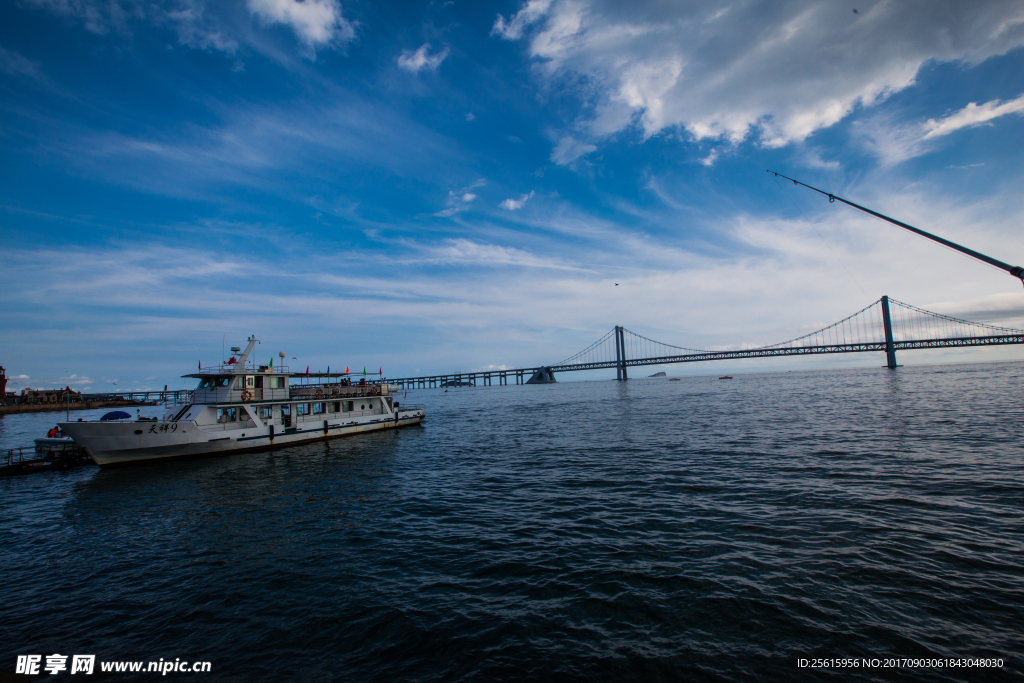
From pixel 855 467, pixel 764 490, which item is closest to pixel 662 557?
pixel 764 490

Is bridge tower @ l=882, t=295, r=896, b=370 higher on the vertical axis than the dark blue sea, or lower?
higher

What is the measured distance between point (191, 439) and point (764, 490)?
32.3m

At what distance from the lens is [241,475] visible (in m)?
23.3

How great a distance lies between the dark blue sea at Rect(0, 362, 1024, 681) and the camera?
22.8ft

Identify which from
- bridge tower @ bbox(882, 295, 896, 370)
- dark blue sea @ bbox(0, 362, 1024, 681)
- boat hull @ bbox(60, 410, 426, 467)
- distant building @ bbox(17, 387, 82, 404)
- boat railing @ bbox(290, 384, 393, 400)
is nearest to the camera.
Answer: dark blue sea @ bbox(0, 362, 1024, 681)

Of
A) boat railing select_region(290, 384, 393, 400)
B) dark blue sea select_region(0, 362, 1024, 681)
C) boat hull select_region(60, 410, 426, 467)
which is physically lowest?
dark blue sea select_region(0, 362, 1024, 681)

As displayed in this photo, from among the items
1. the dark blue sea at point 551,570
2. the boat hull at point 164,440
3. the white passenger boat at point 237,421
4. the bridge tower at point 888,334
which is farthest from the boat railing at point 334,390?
the bridge tower at point 888,334

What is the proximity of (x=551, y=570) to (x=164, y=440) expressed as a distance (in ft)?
92.7

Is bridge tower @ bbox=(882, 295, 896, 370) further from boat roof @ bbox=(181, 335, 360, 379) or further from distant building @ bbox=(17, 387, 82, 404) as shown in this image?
distant building @ bbox=(17, 387, 82, 404)

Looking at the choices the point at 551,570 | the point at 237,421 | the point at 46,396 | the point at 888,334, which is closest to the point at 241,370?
the point at 237,421

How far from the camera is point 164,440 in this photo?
87.5 ft

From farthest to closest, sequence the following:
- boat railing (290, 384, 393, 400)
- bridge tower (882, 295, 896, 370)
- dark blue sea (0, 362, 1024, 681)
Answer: bridge tower (882, 295, 896, 370), boat railing (290, 384, 393, 400), dark blue sea (0, 362, 1024, 681)

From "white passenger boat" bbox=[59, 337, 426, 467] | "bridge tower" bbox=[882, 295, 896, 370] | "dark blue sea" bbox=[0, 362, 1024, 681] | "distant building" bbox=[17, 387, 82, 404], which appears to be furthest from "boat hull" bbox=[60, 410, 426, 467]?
"bridge tower" bbox=[882, 295, 896, 370]

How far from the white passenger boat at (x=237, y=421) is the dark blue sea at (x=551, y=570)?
4.92m
